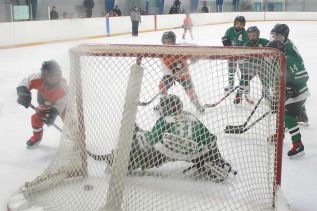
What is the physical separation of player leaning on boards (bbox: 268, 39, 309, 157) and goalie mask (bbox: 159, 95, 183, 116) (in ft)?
2.74

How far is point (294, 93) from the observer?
245 centimetres

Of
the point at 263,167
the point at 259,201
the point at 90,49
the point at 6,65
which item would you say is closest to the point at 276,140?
the point at 263,167

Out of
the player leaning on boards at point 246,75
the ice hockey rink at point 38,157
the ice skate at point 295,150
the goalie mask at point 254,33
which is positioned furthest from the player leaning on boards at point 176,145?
the goalie mask at point 254,33

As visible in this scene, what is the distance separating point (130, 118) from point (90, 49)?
38 centimetres

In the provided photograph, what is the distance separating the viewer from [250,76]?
1.80 m

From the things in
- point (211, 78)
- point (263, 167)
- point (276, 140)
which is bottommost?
point (263, 167)

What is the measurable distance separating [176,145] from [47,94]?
101 cm

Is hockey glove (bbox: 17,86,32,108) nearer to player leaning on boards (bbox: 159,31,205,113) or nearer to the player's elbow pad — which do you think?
the player's elbow pad

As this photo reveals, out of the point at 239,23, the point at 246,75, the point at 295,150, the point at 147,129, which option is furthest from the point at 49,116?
the point at 239,23

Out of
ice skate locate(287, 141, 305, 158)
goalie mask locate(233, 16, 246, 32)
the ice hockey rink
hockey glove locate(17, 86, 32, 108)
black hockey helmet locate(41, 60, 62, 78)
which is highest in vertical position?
goalie mask locate(233, 16, 246, 32)

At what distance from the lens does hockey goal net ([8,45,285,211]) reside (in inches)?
67.5

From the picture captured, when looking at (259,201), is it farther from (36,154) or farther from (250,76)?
(36,154)

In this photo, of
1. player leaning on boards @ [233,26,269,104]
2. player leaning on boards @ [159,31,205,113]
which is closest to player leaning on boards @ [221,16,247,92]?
player leaning on boards @ [233,26,269,104]

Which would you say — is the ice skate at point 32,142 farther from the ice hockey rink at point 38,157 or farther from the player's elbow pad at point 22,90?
the player's elbow pad at point 22,90
